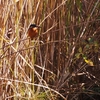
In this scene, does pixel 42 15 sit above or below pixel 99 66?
above

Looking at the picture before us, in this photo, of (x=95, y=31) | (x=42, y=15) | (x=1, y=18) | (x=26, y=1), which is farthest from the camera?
(x=95, y=31)

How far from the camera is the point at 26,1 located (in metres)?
1.52

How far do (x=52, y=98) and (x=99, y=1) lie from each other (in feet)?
1.95

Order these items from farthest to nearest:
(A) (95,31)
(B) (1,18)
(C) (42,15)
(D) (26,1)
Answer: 1. (A) (95,31)
2. (C) (42,15)
3. (D) (26,1)
4. (B) (1,18)

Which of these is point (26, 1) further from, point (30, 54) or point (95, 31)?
point (95, 31)

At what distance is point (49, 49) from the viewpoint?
5.92ft

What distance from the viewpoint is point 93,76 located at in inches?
73.4

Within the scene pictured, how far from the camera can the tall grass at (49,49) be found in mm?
1485

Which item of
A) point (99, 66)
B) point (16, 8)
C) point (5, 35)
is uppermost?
point (16, 8)

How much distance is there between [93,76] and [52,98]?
315 mm

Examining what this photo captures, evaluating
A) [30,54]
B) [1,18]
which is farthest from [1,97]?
[1,18]

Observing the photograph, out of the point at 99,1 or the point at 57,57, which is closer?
the point at 99,1

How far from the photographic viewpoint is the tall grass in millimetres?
1485

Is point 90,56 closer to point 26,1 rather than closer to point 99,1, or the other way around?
point 99,1
